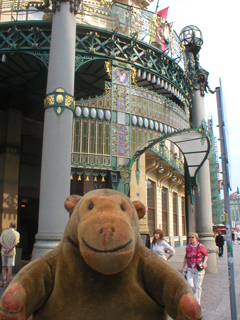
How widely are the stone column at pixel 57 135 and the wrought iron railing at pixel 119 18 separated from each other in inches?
89.3

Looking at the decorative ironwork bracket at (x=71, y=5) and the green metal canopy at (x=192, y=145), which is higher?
the decorative ironwork bracket at (x=71, y=5)

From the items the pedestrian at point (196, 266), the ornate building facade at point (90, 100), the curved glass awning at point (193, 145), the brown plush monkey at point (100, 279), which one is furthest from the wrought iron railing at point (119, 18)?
the brown plush monkey at point (100, 279)

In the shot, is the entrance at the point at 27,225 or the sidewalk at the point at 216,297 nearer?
the sidewalk at the point at 216,297

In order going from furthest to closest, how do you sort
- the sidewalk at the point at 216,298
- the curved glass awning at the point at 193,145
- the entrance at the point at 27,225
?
the entrance at the point at 27,225 < the curved glass awning at the point at 193,145 < the sidewalk at the point at 216,298

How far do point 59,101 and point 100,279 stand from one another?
23.0ft

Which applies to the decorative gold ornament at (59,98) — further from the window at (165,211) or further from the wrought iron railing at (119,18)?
the window at (165,211)

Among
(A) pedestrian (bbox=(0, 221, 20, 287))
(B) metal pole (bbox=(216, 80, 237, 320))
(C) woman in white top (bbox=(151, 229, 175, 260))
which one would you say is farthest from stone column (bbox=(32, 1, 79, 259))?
(B) metal pole (bbox=(216, 80, 237, 320))

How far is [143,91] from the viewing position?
1195 cm

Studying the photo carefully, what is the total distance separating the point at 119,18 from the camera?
12547 mm

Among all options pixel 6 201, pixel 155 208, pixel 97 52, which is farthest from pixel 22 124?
pixel 155 208

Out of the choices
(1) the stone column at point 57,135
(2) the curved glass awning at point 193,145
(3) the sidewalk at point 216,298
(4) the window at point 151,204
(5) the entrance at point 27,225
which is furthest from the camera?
(4) the window at point 151,204

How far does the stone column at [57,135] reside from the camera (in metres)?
8.14

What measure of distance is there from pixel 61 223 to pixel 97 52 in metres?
Result: 6.32

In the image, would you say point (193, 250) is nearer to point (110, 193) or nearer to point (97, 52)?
point (110, 193)
